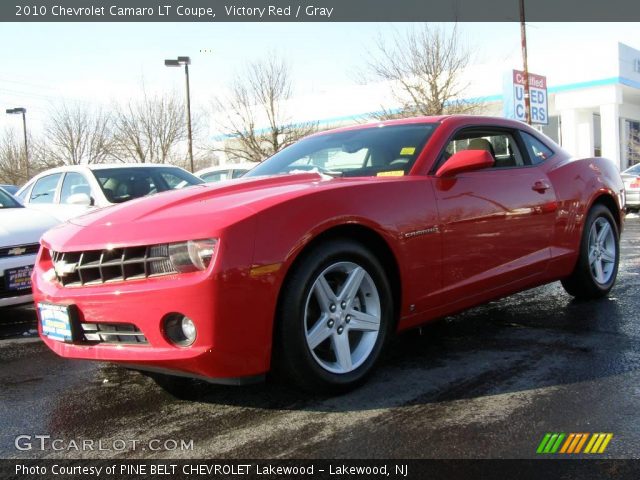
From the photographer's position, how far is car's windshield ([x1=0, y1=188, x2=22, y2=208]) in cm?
617

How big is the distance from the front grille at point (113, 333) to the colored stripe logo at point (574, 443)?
1.77 meters

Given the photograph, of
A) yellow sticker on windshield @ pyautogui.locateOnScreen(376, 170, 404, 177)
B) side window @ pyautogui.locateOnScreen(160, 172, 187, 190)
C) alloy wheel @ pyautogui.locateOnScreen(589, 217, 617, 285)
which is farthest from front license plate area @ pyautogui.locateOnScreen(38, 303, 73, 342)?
side window @ pyautogui.locateOnScreen(160, 172, 187, 190)

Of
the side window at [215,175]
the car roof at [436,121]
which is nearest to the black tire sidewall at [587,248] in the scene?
the car roof at [436,121]

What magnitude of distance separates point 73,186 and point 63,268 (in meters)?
5.13

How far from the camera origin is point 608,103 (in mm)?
27984

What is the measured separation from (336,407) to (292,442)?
0.42 m

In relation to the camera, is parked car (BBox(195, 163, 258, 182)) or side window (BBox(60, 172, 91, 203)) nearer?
side window (BBox(60, 172, 91, 203))

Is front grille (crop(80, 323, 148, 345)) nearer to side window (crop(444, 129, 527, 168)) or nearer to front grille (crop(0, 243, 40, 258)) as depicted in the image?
side window (crop(444, 129, 527, 168))

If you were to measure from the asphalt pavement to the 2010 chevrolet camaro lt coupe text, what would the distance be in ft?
0.82

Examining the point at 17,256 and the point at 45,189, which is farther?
the point at 45,189

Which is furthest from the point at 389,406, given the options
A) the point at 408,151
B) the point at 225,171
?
the point at 225,171

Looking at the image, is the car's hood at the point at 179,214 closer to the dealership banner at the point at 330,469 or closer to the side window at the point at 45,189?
the dealership banner at the point at 330,469

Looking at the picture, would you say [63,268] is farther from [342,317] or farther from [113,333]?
[342,317]

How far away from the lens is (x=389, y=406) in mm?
2887
